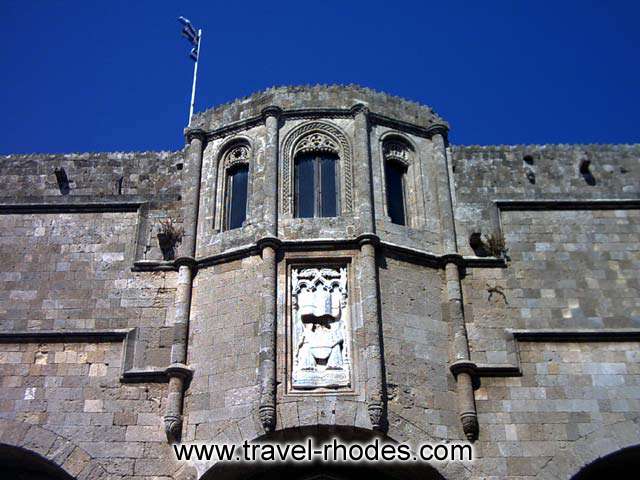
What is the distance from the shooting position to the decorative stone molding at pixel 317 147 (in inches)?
733

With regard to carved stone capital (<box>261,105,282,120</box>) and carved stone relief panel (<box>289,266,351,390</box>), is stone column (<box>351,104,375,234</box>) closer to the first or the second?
carved stone relief panel (<box>289,266,351,390</box>)

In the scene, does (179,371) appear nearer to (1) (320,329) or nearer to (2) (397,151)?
(1) (320,329)

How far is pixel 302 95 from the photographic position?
64.6 feet

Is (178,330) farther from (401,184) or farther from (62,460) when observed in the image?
(401,184)

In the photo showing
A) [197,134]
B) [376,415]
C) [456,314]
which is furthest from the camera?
[197,134]

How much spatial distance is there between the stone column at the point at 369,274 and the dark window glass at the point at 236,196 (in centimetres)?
248

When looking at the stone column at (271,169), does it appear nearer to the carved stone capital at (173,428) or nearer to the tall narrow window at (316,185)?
the tall narrow window at (316,185)

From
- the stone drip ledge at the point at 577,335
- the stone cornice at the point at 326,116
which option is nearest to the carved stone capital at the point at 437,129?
the stone cornice at the point at 326,116

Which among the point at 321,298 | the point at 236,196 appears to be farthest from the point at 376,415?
the point at 236,196

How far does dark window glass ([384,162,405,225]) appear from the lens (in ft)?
62.1

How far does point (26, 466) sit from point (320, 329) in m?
6.46

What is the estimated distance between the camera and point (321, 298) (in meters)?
17.2

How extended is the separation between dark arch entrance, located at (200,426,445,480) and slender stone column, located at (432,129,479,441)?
1.33 metres

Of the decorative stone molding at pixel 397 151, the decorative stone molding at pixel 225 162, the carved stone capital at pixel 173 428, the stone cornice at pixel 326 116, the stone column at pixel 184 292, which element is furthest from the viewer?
the decorative stone molding at pixel 397 151
